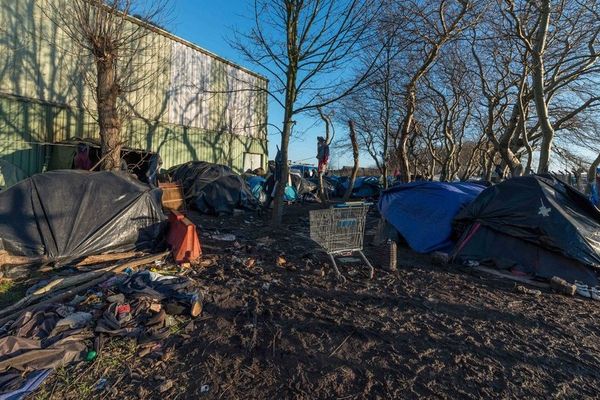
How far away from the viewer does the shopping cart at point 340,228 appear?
5.41 m

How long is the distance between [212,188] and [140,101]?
4.90 m

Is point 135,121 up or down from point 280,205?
up

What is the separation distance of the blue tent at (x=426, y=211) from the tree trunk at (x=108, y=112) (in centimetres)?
633

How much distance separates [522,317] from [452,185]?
4285mm

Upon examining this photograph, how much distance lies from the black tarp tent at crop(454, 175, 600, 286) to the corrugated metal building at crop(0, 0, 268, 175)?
5976mm

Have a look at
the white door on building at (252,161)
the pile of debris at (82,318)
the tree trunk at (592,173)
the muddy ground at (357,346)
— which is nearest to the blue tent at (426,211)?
the muddy ground at (357,346)

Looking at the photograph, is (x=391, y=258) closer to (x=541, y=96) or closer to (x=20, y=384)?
(x=20, y=384)

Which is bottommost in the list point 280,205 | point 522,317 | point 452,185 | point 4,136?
point 522,317

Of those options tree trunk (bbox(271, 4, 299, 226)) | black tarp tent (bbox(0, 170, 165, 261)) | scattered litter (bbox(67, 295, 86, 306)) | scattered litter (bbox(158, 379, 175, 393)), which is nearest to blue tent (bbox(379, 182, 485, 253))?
tree trunk (bbox(271, 4, 299, 226))

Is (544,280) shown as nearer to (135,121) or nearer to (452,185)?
(452,185)

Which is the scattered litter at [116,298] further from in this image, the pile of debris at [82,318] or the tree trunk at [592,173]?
the tree trunk at [592,173]

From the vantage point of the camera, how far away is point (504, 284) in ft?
17.7

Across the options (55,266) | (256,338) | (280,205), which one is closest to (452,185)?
(280,205)

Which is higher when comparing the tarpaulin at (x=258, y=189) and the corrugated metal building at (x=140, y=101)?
the corrugated metal building at (x=140, y=101)
